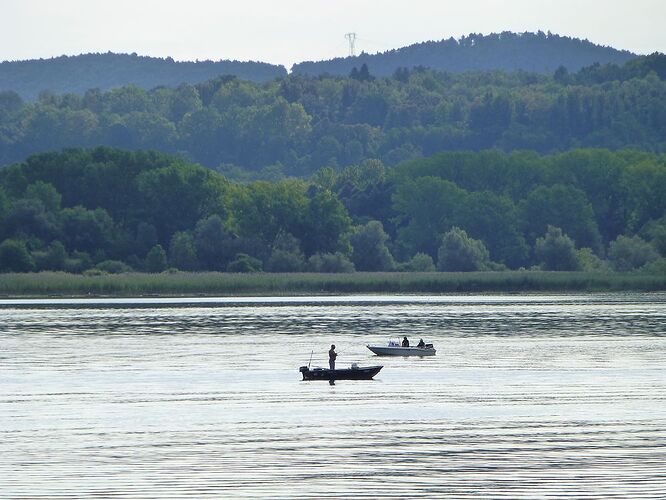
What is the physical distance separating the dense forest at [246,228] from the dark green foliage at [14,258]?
142mm

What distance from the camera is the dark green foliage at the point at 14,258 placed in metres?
157

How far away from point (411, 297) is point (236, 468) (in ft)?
385

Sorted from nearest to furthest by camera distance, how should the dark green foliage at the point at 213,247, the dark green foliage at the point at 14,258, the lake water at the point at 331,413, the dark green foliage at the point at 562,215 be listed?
the lake water at the point at 331,413 < the dark green foliage at the point at 14,258 < the dark green foliage at the point at 213,247 < the dark green foliage at the point at 562,215

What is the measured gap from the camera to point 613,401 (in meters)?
57.4

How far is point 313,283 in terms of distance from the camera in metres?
158

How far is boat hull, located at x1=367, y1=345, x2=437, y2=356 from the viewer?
78500mm

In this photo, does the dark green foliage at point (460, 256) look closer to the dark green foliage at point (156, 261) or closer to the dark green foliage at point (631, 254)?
the dark green foliage at point (631, 254)

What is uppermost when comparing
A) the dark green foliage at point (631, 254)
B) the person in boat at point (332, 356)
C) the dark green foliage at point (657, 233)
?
the dark green foliage at point (657, 233)

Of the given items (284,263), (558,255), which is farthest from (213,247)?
(558,255)

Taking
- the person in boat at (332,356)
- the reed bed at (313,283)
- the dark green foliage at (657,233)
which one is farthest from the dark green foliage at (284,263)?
the person in boat at (332,356)

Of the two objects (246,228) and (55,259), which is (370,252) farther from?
(55,259)

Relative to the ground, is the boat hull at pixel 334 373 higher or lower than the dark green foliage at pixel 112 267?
lower

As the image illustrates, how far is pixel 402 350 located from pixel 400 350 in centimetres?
10

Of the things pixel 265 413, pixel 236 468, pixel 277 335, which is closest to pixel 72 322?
pixel 277 335
